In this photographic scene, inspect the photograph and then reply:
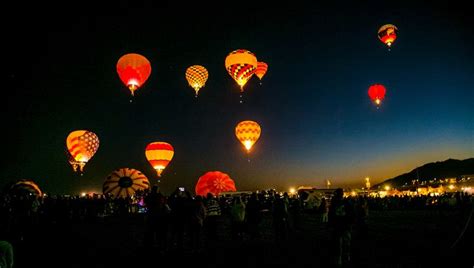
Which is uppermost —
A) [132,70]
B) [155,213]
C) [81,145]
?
[132,70]

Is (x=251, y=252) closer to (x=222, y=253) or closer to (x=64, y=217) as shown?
(x=222, y=253)

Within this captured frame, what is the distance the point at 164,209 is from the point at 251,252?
2790 mm

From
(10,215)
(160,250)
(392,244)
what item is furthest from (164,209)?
(10,215)

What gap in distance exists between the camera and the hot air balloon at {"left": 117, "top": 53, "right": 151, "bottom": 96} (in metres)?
25.4

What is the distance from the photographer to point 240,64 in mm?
27938

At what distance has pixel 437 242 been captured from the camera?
1208cm

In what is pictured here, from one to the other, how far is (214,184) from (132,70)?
781 inches

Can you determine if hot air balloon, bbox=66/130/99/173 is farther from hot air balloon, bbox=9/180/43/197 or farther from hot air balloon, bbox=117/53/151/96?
hot air balloon, bbox=117/53/151/96

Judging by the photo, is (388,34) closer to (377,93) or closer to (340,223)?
(377,93)

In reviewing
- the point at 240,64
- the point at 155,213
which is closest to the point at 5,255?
the point at 155,213

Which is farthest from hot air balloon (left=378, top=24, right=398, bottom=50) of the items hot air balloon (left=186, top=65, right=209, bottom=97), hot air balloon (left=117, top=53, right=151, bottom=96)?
hot air balloon (left=117, top=53, right=151, bottom=96)

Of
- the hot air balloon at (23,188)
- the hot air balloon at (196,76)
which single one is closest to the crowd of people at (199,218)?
the hot air balloon at (23,188)

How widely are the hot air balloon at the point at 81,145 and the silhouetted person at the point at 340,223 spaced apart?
2550 centimetres

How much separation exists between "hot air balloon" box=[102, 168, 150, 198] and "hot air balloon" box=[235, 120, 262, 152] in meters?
9.28
